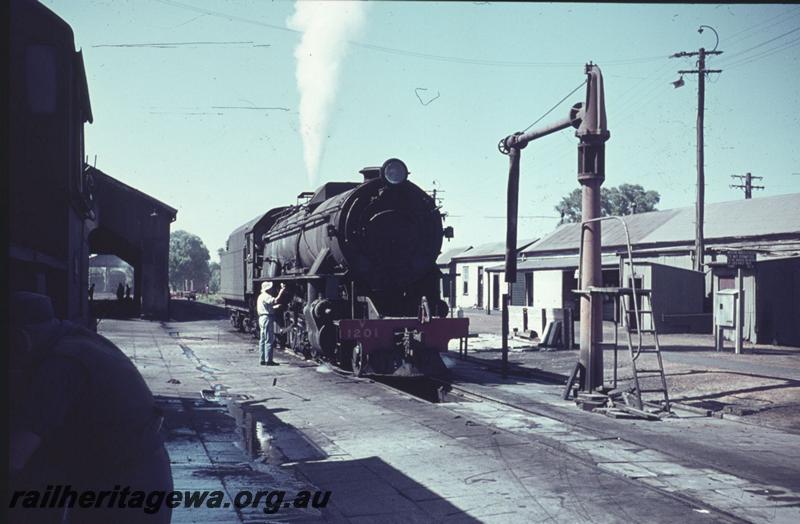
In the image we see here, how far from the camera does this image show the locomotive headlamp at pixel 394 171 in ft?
41.4

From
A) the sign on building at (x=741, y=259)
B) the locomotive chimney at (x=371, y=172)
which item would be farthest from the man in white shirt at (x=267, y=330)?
the sign on building at (x=741, y=259)

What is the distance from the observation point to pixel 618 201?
8906 centimetres

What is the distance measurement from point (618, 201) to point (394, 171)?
81.5 meters

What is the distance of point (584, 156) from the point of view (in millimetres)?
10836

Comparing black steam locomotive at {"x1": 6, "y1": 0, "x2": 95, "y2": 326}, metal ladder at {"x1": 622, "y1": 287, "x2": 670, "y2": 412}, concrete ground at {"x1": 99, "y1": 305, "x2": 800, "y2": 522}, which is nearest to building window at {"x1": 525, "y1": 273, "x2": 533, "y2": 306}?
metal ladder at {"x1": 622, "y1": 287, "x2": 670, "y2": 412}

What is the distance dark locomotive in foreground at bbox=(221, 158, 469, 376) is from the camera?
12.1 m

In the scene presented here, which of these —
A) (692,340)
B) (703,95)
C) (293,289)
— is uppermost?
(703,95)

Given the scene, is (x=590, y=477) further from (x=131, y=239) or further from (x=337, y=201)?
(x=131, y=239)

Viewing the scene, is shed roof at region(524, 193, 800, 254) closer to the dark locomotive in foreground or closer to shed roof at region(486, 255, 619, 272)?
shed roof at region(486, 255, 619, 272)

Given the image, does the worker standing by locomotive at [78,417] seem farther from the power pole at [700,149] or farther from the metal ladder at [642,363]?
the power pole at [700,149]

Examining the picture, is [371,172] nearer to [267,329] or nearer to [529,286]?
[267,329]

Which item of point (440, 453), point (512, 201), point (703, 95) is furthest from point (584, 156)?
point (703, 95)

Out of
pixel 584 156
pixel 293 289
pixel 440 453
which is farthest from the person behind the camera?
pixel 293 289

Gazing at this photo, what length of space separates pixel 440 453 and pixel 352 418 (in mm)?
2133
